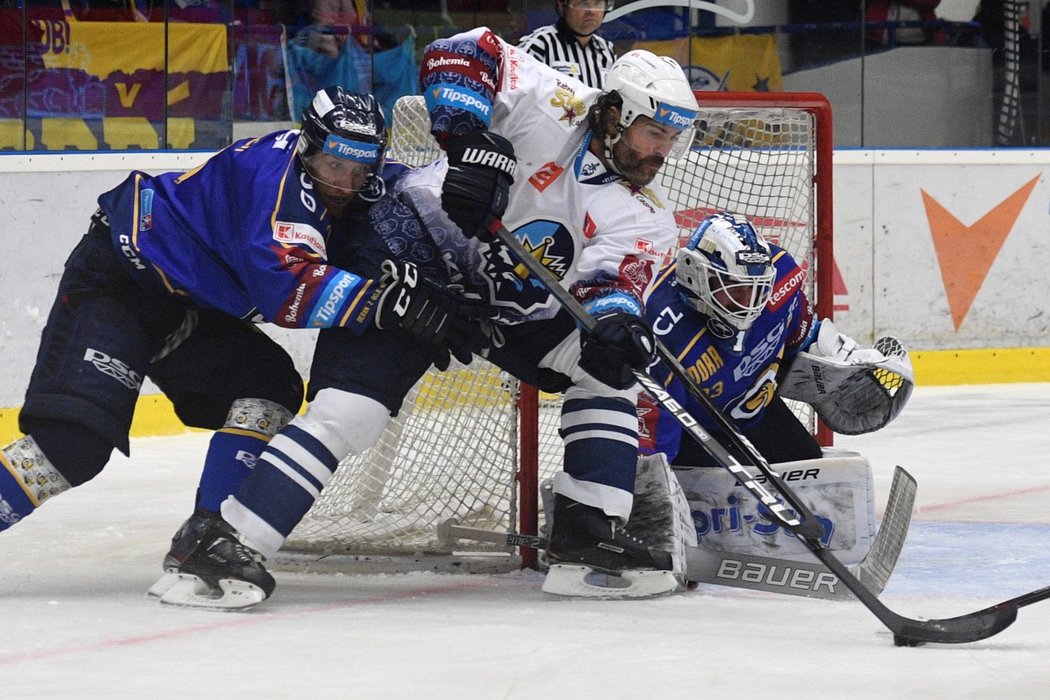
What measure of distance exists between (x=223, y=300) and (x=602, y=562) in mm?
814

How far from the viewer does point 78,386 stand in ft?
10.1

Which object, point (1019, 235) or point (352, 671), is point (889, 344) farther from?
Result: point (1019, 235)

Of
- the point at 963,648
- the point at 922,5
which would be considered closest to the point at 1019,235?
the point at 922,5

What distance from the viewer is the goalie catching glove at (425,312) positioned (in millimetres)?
2969

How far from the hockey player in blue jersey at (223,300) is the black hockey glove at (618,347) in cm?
24

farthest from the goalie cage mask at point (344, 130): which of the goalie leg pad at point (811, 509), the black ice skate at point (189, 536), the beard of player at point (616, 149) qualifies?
the goalie leg pad at point (811, 509)

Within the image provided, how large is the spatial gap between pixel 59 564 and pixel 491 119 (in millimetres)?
1238

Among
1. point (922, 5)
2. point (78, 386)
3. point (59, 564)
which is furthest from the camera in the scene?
point (922, 5)

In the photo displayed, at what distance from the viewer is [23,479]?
10.0 feet

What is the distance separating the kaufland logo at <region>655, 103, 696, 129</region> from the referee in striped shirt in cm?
98

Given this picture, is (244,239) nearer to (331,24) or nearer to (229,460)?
(229,460)

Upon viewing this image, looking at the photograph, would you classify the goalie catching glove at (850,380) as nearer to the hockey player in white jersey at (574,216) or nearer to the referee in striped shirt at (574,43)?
the hockey player in white jersey at (574,216)

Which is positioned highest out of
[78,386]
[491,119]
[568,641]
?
[491,119]

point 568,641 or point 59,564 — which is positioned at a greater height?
point 568,641
